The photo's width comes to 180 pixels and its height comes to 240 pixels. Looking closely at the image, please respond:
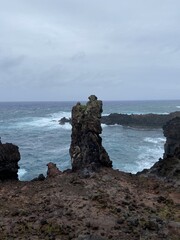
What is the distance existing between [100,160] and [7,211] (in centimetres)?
974

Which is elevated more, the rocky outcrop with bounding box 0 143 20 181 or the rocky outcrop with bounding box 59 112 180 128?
the rocky outcrop with bounding box 0 143 20 181

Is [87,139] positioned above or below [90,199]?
above

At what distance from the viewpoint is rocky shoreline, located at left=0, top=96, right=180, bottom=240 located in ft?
61.2

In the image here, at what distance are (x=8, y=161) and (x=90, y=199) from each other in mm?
7899

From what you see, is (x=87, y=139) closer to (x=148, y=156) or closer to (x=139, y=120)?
(x=148, y=156)

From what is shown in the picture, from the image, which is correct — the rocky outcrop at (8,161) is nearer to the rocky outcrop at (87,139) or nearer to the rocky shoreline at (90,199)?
the rocky shoreline at (90,199)

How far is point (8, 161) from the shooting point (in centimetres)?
2764

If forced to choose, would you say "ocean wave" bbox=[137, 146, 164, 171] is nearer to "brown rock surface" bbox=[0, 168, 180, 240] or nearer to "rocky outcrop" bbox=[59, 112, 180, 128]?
"brown rock surface" bbox=[0, 168, 180, 240]

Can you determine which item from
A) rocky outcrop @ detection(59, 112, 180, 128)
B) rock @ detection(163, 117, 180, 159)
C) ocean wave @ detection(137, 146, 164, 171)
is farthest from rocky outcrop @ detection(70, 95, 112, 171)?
rocky outcrop @ detection(59, 112, 180, 128)

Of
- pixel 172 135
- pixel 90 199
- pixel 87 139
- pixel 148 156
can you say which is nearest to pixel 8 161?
pixel 87 139

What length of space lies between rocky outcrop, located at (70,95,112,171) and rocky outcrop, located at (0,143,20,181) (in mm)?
4299

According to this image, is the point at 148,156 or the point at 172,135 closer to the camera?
the point at 172,135

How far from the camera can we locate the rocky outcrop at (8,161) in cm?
2739

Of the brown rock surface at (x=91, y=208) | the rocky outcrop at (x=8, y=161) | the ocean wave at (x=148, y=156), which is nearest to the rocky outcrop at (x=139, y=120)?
the ocean wave at (x=148, y=156)
